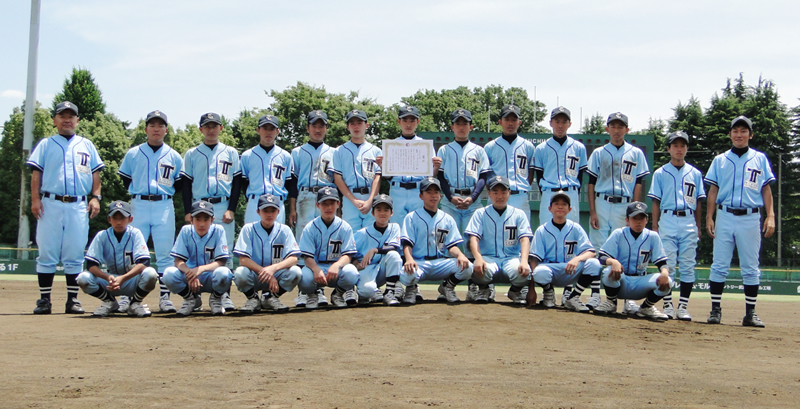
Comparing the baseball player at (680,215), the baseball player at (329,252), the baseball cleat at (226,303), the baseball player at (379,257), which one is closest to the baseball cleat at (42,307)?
the baseball cleat at (226,303)

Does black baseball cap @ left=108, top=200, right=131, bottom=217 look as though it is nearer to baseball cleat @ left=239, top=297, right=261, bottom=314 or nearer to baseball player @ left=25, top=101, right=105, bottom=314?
baseball player @ left=25, top=101, right=105, bottom=314

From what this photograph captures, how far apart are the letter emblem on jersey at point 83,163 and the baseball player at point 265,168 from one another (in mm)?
1896

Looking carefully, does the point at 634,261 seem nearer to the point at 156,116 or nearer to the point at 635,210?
the point at 635,210

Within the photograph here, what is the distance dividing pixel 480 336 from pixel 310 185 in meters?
3.88

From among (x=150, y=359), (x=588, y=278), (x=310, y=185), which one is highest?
(x=310, y=185)

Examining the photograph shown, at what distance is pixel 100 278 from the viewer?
26.2 ft

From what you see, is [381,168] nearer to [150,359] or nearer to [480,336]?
[480,336]

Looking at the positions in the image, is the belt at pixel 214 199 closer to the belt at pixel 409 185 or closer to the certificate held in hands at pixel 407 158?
the certificate held in hands at pixel 407 158

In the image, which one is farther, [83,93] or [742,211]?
[83,93]

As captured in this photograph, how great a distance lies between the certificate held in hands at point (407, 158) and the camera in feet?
29.8

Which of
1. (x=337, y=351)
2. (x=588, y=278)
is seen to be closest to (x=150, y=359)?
(x=337, y=351)

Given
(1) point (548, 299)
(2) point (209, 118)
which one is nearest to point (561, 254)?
(1) point (548, 299)

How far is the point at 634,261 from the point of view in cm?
838

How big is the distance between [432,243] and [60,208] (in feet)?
14.7
